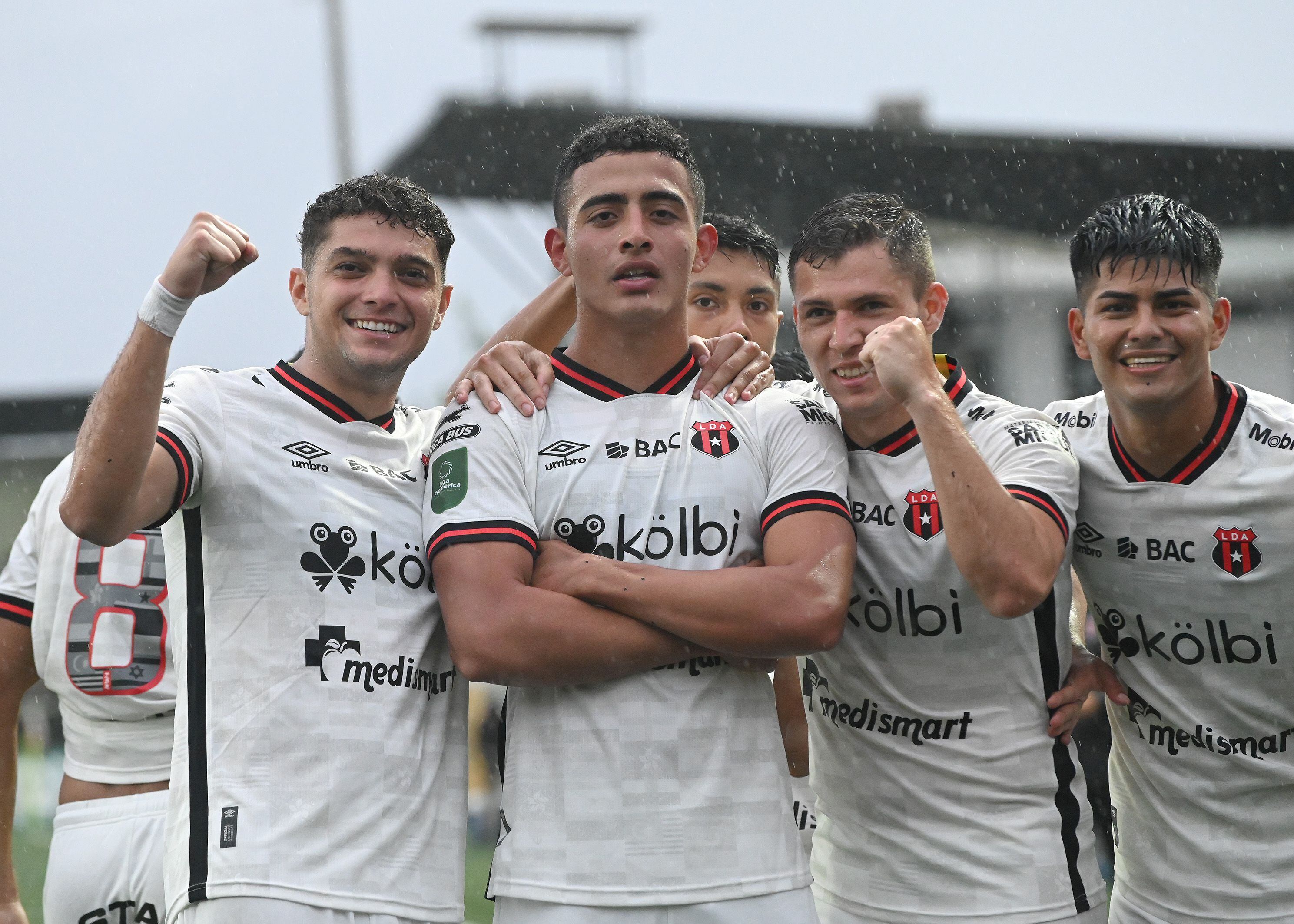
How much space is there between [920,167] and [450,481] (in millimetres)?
15827

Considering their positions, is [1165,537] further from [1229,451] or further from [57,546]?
[57,546]

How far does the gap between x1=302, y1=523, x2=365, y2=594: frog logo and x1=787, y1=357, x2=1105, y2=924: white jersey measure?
4.30ft

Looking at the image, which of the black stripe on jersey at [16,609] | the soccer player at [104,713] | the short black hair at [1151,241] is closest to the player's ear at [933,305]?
the short black hair at [1151,241]

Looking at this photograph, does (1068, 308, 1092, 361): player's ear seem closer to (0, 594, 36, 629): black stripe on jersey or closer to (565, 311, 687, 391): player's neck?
(565, 311, 687, 391): player's neck

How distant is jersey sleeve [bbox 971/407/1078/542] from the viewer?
3387mm

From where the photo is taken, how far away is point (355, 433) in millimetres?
3449

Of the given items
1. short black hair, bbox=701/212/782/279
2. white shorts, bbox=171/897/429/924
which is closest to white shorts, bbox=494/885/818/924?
white shorts, bbox=171/897/429/924

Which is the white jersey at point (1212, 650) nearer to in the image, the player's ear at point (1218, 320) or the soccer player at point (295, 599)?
the player's ear at point (1218, 320)

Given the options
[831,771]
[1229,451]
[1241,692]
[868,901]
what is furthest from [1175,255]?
[868,901]

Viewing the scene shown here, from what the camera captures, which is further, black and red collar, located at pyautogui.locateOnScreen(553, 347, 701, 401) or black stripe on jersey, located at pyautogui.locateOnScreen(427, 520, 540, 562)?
black and red collar, located at pyautogui.locateOnScreen(553, 347, 701, 401)

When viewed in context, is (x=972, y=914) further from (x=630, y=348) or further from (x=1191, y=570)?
(x=630, y=348)

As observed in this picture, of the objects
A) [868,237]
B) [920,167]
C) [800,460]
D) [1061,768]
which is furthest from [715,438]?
[920,167]

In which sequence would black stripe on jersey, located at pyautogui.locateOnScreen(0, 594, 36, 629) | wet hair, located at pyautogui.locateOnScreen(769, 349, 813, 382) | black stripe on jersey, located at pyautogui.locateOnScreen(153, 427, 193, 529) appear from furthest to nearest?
wet hair, located at pyautogui.locateOnScreen(769, 349, 813, 382)
black stripe on jersey, located at pyautogui.locateOnScreen(0, 594, 36, 629)
black stripe on jersey, located at pyautogui.locateOnScreen(153, 427, 193, 529)

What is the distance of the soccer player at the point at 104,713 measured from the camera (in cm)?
413
